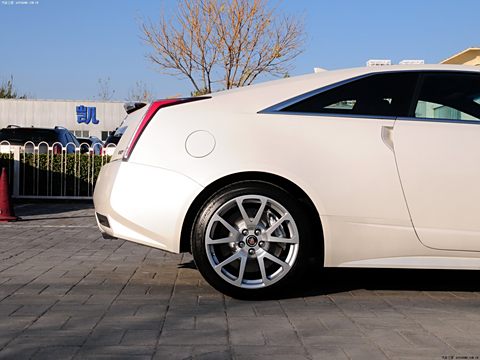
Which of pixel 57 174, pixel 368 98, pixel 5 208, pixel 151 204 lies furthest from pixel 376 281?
pixel 57 174

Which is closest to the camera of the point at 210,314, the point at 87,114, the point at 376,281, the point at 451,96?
the point at 210,314

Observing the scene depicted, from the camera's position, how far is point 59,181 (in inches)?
545

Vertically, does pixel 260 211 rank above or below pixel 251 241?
above

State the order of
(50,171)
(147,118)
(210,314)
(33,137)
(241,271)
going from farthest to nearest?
1. (33,137)
2. (50,171)
3. (147,118)
4. (241,271)
5. (210,314)

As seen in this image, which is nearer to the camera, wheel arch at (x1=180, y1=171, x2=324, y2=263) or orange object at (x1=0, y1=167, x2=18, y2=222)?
wheel arch at (x1=180, y1=171, x2=324, y2=263)

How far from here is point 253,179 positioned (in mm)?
4598

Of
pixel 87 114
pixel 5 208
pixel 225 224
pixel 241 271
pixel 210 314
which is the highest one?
pixel 87 114

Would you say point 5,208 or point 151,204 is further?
point 5,208

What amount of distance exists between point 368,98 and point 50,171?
33.9 feet

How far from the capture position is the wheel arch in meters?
4.56

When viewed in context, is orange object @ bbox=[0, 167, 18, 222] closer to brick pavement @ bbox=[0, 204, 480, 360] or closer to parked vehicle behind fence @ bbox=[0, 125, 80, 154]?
brick pavement @ bbox=[0, 204, 480, 360]

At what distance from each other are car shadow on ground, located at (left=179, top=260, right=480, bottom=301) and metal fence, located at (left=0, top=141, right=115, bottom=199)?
8.34 m

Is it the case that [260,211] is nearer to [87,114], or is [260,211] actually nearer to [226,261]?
[226,261]

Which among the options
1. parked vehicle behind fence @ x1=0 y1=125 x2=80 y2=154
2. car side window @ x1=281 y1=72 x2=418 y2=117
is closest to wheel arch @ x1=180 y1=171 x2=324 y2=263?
car side window @ x1=281 y1=72 x2=418 y2=117
